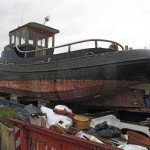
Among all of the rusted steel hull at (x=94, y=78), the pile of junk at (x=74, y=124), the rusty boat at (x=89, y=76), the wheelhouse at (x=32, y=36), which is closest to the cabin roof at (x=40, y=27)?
Answer: the wheelhouse at (x=32, y=36)

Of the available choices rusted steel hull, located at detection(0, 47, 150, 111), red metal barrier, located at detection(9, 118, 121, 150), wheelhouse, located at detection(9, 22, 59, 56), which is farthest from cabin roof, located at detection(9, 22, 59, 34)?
red metal barrier, located at detection(9, 118, 121, 150)

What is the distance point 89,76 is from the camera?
20.2 ft

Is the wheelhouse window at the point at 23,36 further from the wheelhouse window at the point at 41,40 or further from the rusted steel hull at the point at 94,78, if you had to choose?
the rusted steel hull at the point at 94,78

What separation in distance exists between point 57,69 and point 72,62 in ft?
2.01

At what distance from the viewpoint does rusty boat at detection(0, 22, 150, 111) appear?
573cm

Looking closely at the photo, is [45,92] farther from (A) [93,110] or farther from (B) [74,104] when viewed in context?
(A) [93,110]

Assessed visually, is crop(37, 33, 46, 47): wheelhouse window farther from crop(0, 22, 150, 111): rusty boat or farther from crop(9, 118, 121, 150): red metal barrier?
crop(9, 118, 121, 150): red metal barrier

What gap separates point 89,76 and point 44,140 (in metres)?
3.52

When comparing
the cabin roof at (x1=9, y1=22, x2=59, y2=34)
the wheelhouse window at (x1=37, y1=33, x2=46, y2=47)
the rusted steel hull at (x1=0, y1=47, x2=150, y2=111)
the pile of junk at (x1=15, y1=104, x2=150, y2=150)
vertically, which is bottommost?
the pile of junk at (x1=15, y1=104, x2=150, y2=150)

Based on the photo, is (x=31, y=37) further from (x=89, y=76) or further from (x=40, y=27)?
(x=89, y=76)

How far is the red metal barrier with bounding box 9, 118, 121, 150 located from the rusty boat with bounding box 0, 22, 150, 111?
3.22 m

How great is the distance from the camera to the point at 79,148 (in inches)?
94.0

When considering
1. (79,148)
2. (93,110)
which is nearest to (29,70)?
(93,110)

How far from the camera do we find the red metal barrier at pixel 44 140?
2.33 m
